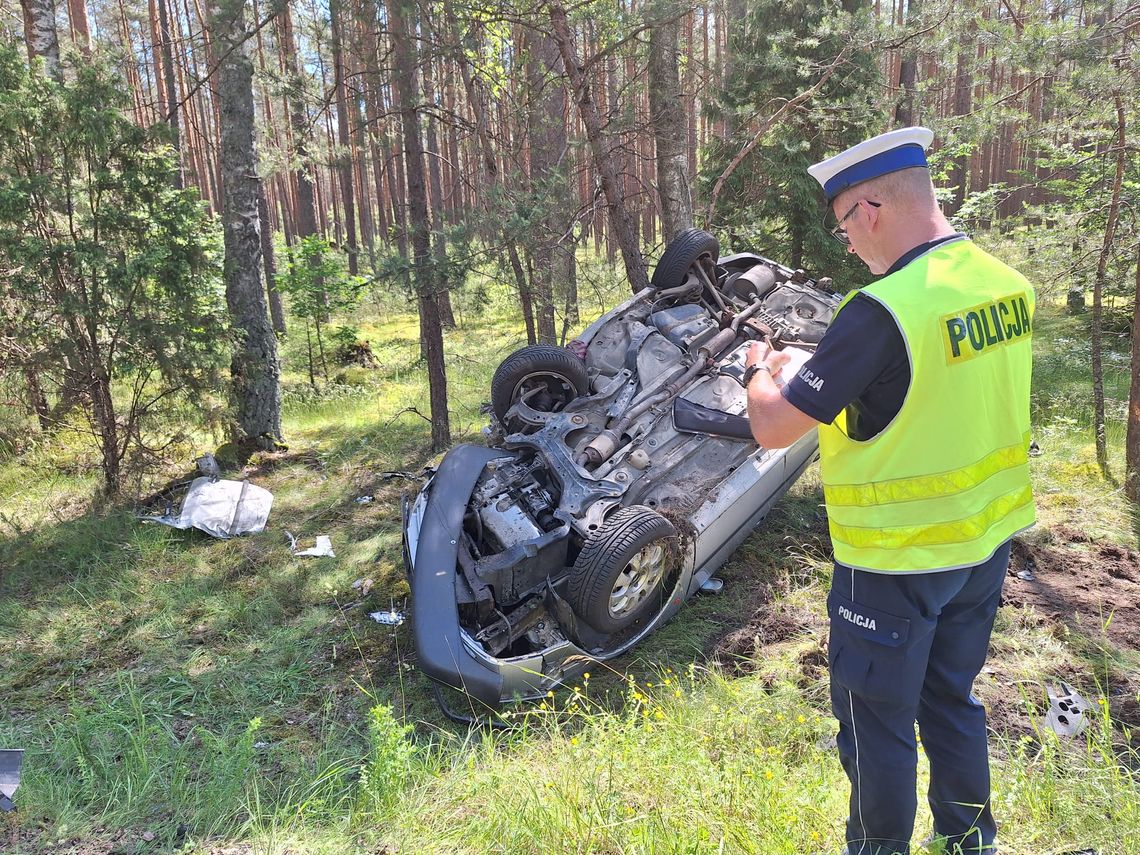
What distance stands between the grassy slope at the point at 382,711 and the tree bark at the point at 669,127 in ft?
10.8

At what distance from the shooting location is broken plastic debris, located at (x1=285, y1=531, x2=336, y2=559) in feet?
18.1

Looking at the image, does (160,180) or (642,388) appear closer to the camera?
(642,388)

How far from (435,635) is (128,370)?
4088 millimetres

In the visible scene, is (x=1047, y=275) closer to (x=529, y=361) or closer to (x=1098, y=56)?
(x=1098, y=56)

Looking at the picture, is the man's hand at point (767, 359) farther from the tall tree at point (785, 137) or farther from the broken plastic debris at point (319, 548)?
the tall tree at point (785, 137)

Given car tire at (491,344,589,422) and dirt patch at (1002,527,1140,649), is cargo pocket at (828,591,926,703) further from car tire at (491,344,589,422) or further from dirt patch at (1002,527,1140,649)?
car tire at (491,344,589,422)

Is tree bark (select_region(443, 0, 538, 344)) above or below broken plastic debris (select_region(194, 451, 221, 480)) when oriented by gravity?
above

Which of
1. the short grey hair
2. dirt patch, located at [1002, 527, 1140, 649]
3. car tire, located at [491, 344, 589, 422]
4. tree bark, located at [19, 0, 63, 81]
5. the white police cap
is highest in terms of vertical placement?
tree bark, located at [19, 0, 63, 81]

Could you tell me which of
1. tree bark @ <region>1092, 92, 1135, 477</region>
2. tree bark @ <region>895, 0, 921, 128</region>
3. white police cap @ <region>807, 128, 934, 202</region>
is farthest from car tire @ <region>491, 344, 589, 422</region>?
tree bark @ <region>895, 0, 921, 128</region>

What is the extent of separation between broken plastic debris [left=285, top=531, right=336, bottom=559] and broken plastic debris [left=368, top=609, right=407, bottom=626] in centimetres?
107

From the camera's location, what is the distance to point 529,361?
5.08 meters

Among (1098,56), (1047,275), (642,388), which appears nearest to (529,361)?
(642,388)

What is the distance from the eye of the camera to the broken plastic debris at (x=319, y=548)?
18.1 ft

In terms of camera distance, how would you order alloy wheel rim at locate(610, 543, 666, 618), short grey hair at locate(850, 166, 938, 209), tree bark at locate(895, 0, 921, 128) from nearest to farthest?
short grey hair at locate(850, 166, 938, 209) < alloy wheel rim at locate(610, 543, 666, 618) < tree bark at locate(895, 0, 921, 128)
